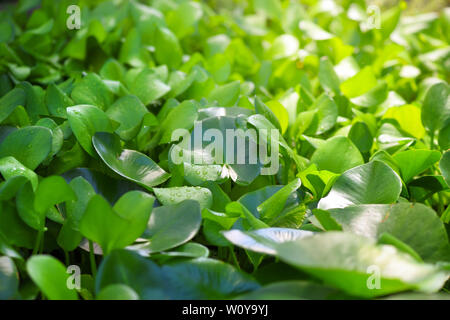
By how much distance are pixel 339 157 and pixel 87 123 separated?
384 mm

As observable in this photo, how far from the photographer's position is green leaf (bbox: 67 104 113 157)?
679 mm

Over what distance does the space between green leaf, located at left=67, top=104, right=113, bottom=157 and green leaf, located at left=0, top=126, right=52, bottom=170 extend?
0.04m

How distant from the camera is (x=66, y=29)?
1.28 m

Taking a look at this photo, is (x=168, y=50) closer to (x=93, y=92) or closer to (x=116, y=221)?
(x=93, y=92)

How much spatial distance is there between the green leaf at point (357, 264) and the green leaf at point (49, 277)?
0.23 meters

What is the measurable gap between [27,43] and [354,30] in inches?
34.9

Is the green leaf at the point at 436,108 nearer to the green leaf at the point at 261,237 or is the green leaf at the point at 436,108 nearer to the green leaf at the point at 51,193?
the green leaf at the point at 261,237

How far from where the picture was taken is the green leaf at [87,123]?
0.68m

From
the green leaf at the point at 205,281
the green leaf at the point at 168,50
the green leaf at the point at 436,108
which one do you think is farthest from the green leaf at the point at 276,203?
the green leaf at the point at 168,50

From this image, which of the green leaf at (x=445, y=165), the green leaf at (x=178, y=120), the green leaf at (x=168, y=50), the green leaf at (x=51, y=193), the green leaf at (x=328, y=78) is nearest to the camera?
the green leaf at (x=51, y=193)

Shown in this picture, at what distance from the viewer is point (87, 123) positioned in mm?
706

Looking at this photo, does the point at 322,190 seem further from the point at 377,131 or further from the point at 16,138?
the point at 16,138
